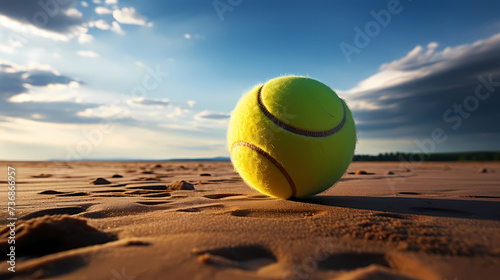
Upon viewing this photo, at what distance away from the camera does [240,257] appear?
4.56ft

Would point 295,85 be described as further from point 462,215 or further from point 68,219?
point 68,219

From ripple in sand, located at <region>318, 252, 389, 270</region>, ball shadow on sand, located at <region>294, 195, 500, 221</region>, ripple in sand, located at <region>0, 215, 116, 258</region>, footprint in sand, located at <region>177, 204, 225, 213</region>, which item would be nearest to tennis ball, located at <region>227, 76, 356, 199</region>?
ball shadow on sand, located at <region>294, 195, 500, 221</region>

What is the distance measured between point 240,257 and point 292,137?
1.37m

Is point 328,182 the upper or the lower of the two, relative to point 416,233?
upper

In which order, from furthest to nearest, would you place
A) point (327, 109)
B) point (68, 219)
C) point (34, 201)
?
point (34, 201) < point (327, 109) < point (68, 219)

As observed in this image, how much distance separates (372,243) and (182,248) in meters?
0.98

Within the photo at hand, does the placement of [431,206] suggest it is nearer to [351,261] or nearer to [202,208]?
[351,261]

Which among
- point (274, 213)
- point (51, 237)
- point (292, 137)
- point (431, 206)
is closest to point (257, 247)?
point (274, 213)

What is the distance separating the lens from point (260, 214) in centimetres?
230

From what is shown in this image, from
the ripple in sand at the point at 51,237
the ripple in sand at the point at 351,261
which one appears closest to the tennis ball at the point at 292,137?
the ripple in sand at the point at 351,261

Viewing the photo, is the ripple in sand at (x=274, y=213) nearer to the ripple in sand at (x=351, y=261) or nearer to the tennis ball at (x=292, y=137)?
the tennis ball at (x=292, y=137)

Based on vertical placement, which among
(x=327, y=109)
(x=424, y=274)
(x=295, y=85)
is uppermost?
(x=295, y=85)

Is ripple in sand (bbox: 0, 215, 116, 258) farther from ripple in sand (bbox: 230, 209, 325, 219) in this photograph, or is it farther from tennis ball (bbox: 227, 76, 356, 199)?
tennis ball (bbox: 227, 76, 356, 199)

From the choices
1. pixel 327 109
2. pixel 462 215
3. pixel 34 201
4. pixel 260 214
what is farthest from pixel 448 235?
pixel 34 201
